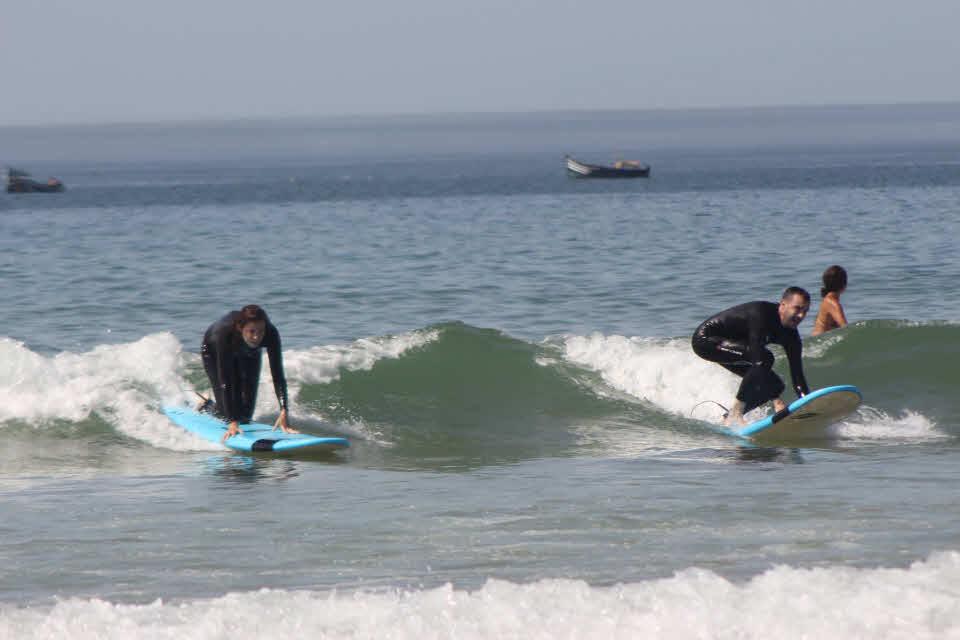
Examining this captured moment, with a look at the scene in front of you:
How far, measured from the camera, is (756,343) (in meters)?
11.5

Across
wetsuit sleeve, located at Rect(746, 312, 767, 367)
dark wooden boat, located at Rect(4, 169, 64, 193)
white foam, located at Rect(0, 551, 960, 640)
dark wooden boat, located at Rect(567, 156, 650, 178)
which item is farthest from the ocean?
dark wooden boat, located at Rect(567, 156, 650, 178)

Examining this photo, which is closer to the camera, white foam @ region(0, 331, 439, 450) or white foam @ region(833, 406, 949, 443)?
white foam @ region(833, 406, 949, 443)

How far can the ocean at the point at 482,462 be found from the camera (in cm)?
669

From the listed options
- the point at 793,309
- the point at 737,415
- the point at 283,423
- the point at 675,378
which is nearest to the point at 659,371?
the point at 675,378

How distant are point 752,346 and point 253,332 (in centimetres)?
485

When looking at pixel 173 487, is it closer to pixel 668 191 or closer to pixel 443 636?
pixel 443 636

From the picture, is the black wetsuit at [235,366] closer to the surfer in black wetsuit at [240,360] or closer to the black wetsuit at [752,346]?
the surfer in black wetsuit at [240,360]

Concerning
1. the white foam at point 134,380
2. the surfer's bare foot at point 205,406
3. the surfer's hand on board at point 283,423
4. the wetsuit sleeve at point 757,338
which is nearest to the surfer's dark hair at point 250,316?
the surfer's hand on board at point 283,423

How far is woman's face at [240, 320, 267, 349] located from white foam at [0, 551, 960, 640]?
12.9 feet

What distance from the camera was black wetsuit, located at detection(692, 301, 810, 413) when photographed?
37.6 ft

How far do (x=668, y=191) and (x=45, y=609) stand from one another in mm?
68112

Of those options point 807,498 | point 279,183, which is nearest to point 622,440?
point 807,498

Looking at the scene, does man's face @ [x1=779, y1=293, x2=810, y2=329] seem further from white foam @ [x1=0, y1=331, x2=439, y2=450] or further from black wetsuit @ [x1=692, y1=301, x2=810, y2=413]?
white foam @ [x1=0, y1=331, x2=439, y2=450]

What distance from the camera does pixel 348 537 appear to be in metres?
8.25
